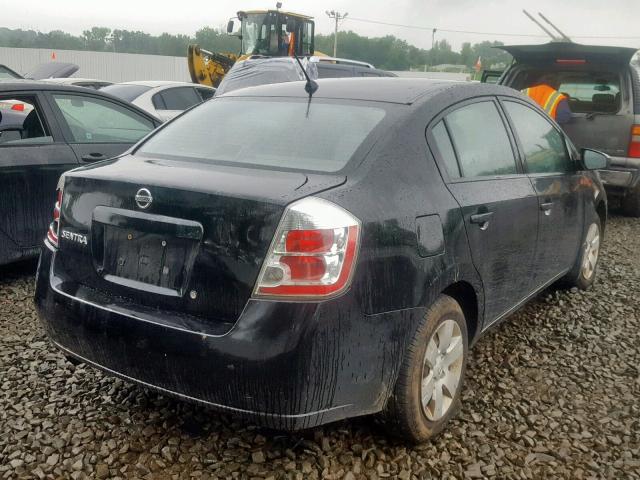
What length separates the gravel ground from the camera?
2703 mm

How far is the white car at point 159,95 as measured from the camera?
381 inches

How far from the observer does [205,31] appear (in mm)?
72875

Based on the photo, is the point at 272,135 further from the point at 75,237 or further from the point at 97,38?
the point at 97,38

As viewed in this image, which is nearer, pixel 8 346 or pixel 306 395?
pixel 306 395

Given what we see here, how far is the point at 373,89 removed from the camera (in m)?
3.27

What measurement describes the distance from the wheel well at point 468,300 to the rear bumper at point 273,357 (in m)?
0.42

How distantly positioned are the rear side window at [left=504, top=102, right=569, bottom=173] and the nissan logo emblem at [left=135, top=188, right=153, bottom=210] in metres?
2.20

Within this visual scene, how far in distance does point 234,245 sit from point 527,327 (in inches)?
104

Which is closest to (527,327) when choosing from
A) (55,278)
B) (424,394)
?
(424,394)

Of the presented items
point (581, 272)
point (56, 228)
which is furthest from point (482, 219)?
point (581, 272)

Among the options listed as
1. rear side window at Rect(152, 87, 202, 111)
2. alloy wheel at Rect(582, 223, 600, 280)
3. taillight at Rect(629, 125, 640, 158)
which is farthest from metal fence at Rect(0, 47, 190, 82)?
alloy wheel at Rect(582, 223, 600, 280)

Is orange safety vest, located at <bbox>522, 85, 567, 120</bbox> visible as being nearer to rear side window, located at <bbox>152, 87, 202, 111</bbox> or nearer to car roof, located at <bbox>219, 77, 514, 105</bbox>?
car roof, located at <bbox>219, 77, 514, 105</bbox>

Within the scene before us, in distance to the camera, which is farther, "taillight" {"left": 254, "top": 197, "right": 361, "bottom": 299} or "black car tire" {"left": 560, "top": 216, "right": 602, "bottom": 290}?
"black car tire" {"left": 560, "top": 216, "right": 602, "bottom": 290}

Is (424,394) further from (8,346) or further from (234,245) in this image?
(8,346)
